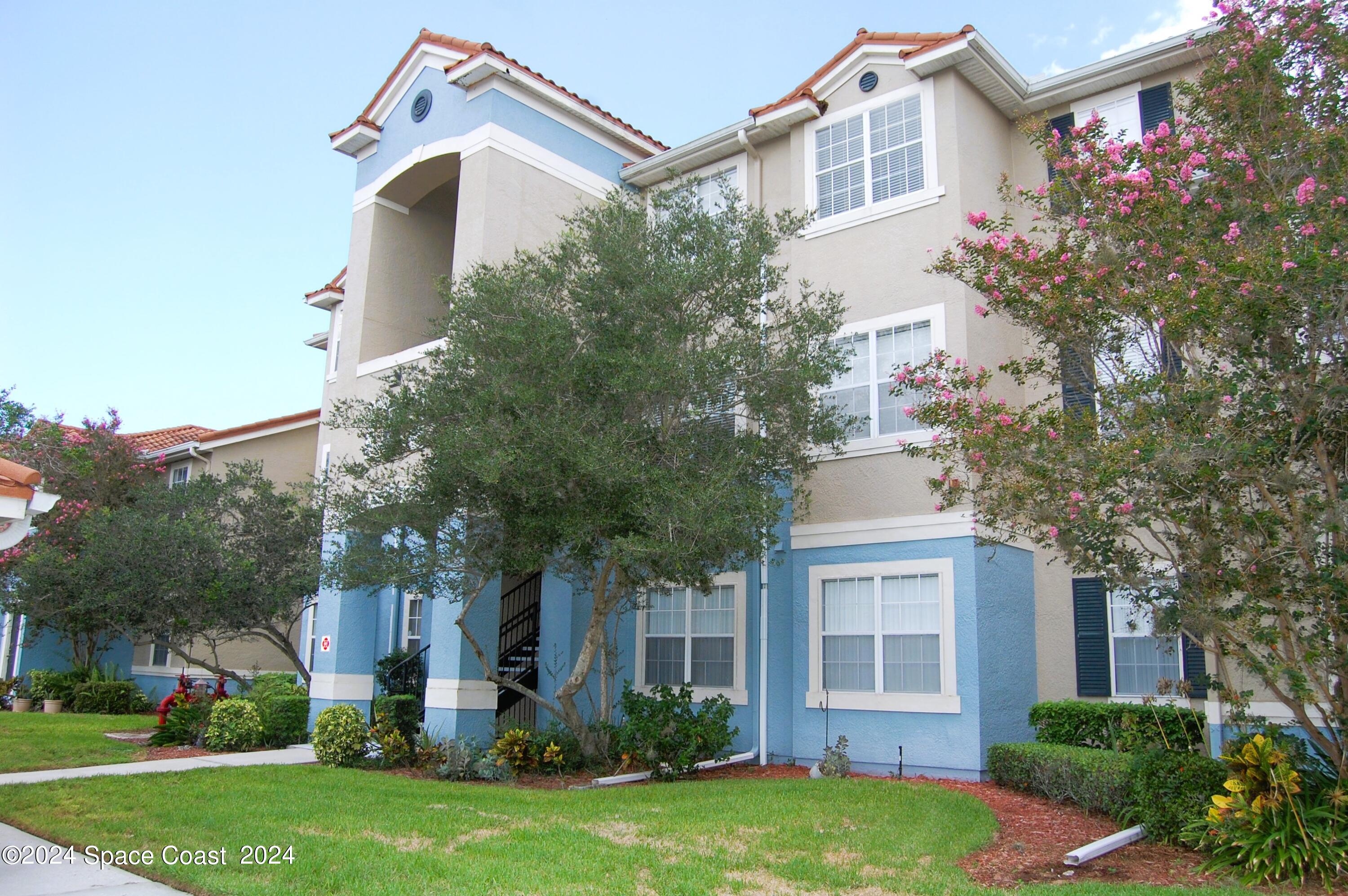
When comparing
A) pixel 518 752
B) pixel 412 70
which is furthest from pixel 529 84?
pixel 518 752

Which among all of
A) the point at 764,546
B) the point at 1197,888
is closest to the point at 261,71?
the point at 764,546

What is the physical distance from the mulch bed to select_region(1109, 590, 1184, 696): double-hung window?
283 centimetres

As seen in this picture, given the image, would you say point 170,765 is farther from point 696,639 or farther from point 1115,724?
point 1115,724

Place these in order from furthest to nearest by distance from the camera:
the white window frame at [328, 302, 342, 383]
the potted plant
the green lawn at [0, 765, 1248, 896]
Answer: the potted plant
the white window frame at [328, 302, 342, 383]
the green lawn at [0, 765, 1248, 896]

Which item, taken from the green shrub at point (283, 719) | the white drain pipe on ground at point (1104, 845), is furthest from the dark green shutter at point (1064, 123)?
the green shrub at point (283, 719)

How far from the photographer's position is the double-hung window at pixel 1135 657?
12031 mm

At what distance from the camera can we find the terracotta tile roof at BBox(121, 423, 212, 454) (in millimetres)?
25406

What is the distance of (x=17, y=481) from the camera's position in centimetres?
746

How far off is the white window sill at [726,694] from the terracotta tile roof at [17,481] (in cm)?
846

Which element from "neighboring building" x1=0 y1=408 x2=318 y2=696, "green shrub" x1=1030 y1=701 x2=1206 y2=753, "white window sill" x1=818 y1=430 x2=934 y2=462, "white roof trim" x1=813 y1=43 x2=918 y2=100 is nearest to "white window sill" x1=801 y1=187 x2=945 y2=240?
"white roof trim" x1=813 y1=43 x2=918 y2=100

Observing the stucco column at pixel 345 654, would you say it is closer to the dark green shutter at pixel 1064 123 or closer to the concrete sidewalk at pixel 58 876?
the concrete sidewalk at pixel 58 876

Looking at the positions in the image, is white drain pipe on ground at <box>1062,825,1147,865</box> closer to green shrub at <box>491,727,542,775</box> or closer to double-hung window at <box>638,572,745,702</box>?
double-hung window at <box>638,572,745,702</box>

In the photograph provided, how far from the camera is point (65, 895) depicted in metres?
6.71

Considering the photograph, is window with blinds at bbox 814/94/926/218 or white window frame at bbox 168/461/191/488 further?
white window frame at bbox 168/461/191/488
